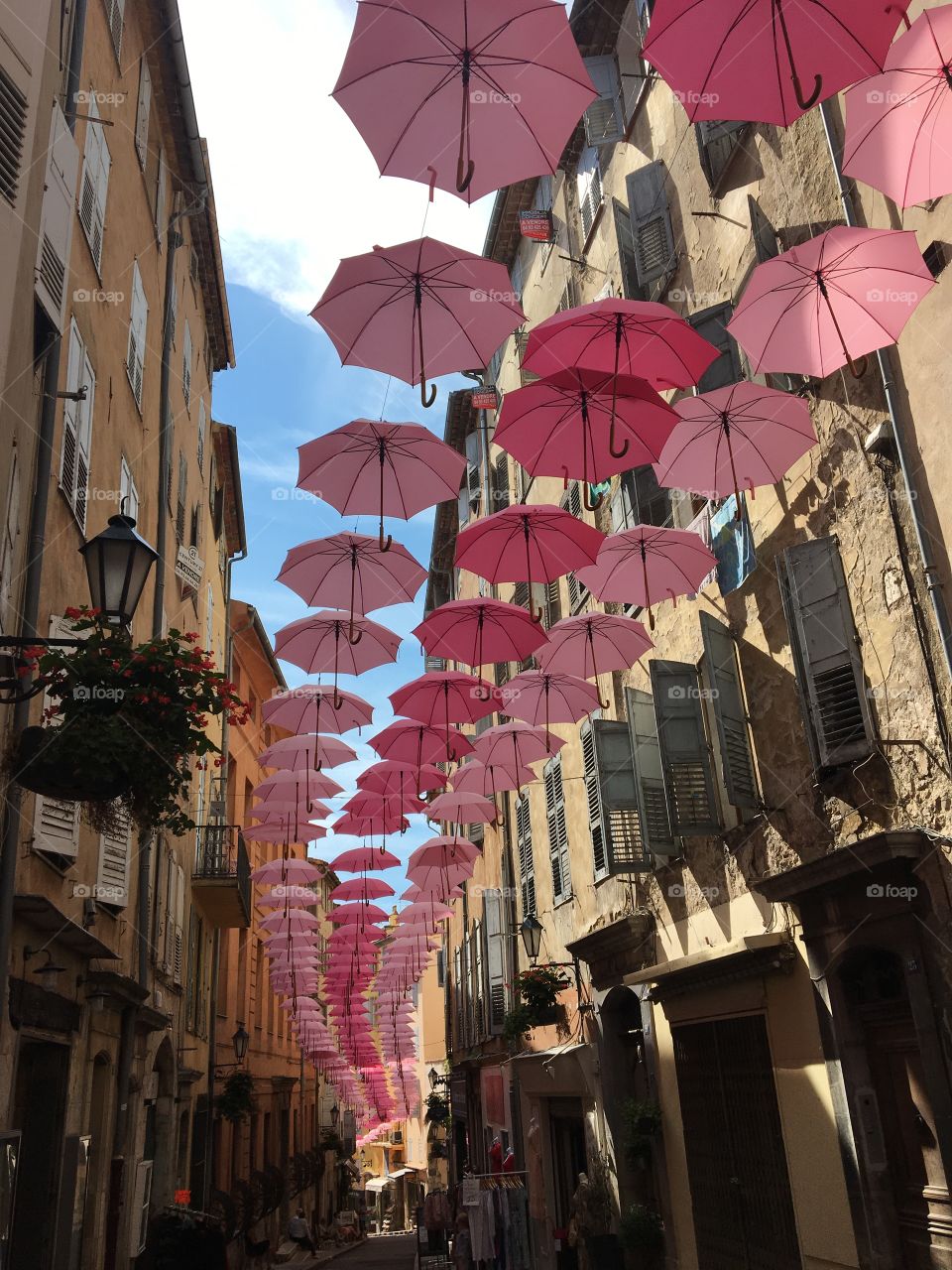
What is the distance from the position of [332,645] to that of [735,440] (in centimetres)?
675

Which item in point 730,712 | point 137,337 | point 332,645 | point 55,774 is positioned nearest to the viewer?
point 55,774

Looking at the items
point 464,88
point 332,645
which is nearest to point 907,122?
point 464,88

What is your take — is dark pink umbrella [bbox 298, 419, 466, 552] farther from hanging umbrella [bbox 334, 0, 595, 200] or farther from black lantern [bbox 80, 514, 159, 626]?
black lantern [bbox 80, 514, 159, 626]

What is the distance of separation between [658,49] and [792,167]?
3418mm

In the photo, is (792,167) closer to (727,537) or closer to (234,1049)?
(727,537)

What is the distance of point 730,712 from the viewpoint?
10.3m

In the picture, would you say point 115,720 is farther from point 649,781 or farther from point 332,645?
point 332,645

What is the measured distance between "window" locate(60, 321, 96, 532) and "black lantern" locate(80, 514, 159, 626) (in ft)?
Result: 11.0

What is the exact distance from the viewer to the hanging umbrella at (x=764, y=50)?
651 centimetres

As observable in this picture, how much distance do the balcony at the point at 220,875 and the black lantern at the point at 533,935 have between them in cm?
605

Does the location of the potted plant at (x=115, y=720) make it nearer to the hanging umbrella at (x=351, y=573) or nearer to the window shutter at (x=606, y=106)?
the hanging umbrella at (x=351, y=573)

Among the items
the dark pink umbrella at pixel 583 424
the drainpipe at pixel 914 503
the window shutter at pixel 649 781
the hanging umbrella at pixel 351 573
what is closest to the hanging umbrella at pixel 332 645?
the hanging umbrella at pixel 351 573

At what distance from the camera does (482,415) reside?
88.3 feet

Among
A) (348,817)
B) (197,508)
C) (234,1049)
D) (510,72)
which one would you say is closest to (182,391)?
(197,508)
